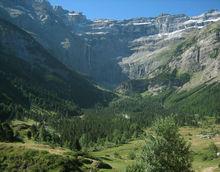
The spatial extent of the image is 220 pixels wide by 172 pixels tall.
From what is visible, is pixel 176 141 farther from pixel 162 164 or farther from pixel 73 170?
pixel 73 170

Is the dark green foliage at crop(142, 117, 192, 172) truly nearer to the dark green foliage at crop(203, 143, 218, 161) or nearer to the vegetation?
the vegetation

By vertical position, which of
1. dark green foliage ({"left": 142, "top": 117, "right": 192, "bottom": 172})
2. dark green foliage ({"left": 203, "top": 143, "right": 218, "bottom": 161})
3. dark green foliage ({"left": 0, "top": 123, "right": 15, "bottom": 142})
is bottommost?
dark green foliage ({"left": 142, "top": 117, "right": 192, "bottom": 172})

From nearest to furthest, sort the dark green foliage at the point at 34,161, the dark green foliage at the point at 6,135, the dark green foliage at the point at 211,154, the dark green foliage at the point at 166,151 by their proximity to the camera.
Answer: the dark green foliage at the point at 166,151 < the dark green foliage at the point at 34,161 < the dark green foliage at the point at 6,135 < the dark green foliage at the point at 211,154

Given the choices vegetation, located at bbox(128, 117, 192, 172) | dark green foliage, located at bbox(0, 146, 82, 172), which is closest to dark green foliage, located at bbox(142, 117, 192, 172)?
vegetation, located at bbox(128, 117, 192, 172)

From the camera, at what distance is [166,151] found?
218ft

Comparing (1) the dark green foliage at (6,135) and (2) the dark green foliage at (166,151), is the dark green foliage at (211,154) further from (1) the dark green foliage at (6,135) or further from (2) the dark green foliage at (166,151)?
(2) the dark green foliage at (166,151)

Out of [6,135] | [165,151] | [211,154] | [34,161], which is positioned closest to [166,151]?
[165,151]

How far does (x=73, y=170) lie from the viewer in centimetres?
10288

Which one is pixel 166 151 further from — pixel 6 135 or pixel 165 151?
pixel 6 135

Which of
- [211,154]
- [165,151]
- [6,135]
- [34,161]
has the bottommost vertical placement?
[165,151]

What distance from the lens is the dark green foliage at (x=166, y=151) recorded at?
65.4 m

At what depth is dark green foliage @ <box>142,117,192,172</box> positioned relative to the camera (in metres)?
65.4

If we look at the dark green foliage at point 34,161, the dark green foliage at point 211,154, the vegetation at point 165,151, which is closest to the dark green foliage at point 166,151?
the vegetation at point 165,151

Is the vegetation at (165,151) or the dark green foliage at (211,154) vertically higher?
the dark green foliage at (211,154)
